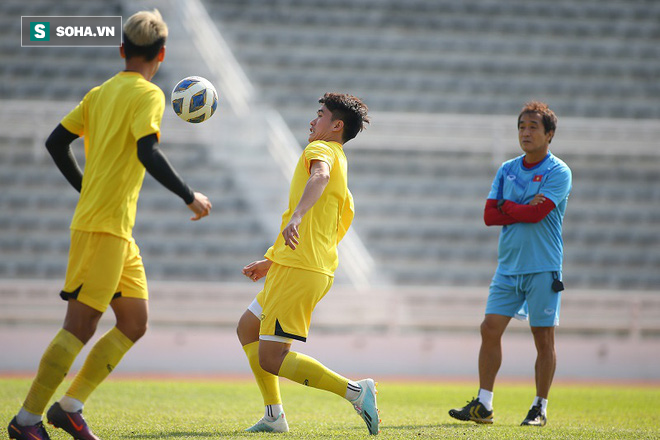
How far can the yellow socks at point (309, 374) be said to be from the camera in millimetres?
3746

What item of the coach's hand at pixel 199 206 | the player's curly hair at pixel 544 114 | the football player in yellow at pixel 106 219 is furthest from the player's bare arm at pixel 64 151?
the player's curly hair at pixel 544 114

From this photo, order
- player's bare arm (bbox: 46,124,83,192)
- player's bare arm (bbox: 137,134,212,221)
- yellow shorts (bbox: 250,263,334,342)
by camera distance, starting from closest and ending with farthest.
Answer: player's bare arm (bbox: 137,134,212,221), player's bare arm (bbox: 46,124,83,192), yellow shorts (bbox: 250,263,334,342)

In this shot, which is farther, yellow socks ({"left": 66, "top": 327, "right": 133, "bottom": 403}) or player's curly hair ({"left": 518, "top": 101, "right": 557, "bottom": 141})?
player's curly hair ({"left": 518, "top": 101, "right": 557, "bottom": 141})

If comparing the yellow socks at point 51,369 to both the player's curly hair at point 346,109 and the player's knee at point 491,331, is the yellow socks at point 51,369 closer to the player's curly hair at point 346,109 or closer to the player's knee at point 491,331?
the player's curly hair at point 346,109

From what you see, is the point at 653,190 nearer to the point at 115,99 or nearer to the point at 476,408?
the point at 476,408

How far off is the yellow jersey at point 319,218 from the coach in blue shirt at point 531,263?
127 cm

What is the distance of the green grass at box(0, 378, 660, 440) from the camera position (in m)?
4.06

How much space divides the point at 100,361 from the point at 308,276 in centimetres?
95

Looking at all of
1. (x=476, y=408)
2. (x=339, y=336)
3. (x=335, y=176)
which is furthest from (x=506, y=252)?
(x=339, y=336)

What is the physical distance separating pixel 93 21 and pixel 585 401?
1026 centimetres

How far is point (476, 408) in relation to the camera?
4.68 meters

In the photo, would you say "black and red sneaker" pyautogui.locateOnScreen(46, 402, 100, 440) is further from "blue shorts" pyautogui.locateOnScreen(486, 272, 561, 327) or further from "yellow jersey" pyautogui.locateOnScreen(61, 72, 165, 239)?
"blue shorts" pyautogui.locateOnScreen(486, 272, 561, 327)

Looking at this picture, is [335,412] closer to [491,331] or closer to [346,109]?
[491,331]

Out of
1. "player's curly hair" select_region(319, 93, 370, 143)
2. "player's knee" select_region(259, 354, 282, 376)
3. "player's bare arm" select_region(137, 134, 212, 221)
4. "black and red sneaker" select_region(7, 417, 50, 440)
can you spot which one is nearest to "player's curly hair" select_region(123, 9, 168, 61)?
"player's bare arm" select_region(137, 134, 212, 221)
